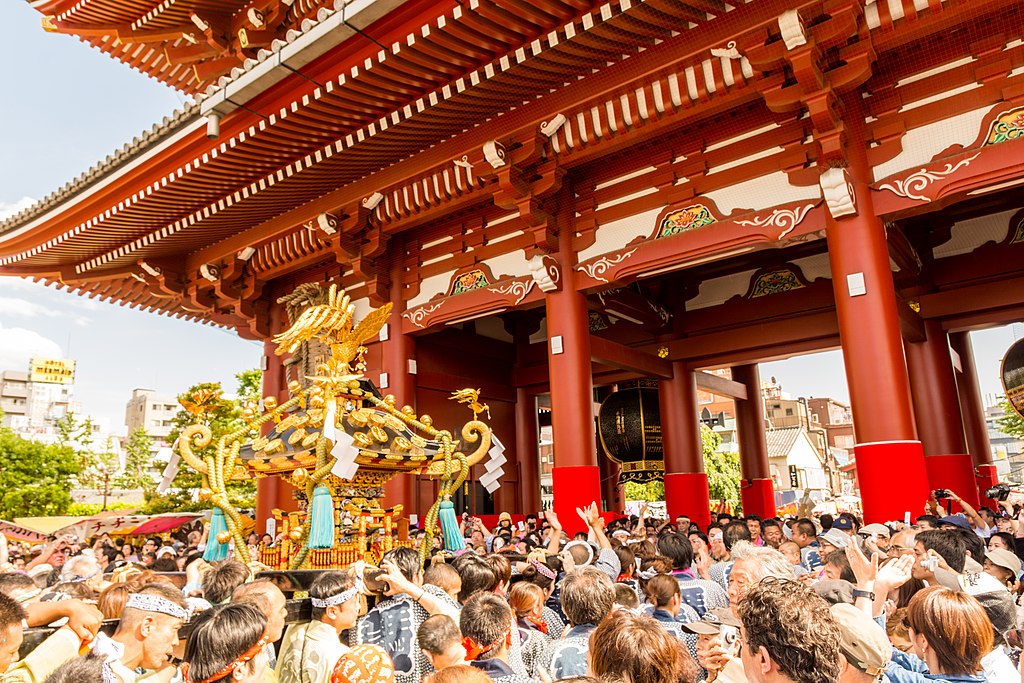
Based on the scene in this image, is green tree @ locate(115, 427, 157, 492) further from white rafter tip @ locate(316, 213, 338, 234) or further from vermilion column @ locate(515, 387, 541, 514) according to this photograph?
white rafter tip @ locate(316, 213, 338, 234)

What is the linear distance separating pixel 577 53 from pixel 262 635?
7.38m

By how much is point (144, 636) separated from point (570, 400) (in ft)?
24.0

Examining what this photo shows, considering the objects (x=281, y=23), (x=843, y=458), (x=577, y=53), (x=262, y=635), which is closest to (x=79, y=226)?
(x=281, y=23)

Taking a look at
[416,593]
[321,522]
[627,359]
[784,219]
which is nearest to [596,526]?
[321,522]

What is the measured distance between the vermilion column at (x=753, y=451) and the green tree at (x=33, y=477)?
23977mm

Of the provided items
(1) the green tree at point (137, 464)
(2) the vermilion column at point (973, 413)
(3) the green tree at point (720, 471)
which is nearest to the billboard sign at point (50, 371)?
(1) the green tree at point (137, 464)

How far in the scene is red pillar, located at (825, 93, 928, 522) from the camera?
714 cm

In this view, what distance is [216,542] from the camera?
602 centimetres

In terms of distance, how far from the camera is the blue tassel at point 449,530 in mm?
6730

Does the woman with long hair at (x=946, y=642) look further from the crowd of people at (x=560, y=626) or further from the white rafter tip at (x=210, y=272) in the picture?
the white rafter tip at (x=210, y=272)

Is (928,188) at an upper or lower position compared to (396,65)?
lower

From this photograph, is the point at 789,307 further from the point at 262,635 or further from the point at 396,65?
the point at 262,635

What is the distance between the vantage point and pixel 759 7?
290 inches

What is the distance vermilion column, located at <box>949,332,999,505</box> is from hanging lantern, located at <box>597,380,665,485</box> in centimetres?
585
